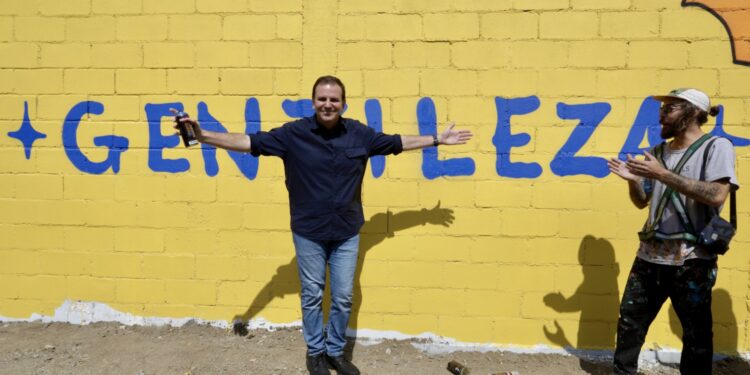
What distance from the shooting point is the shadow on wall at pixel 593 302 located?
3.73 metres

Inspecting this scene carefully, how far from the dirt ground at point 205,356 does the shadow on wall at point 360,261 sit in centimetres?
15

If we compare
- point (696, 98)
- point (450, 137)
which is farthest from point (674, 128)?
point (450, 137)

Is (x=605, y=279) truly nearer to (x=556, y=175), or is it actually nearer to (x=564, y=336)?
(x=564, y=336)

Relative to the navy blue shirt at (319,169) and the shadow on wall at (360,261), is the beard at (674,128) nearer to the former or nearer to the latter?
the shadow on wall at (360,261)

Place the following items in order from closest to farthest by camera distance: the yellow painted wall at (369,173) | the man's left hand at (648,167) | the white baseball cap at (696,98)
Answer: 1. the man's left hand at (648,167)
2. the white baseball cap at (696,98)
3. the yellow painted wall at (369,173)

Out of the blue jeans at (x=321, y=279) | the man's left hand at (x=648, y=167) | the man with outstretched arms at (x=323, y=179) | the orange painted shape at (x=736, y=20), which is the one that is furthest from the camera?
the orange painted shape at (x=736, y=20)

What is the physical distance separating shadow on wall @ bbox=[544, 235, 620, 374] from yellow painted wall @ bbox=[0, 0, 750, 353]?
0.01 meters

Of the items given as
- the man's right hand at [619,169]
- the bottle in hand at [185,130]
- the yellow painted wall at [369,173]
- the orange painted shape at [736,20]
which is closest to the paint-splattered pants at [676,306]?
the man's right hand at [619,169]

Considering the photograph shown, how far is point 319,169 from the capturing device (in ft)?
10.2

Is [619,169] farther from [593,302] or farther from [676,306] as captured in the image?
[593,302]

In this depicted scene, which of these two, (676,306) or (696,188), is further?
(676,306)

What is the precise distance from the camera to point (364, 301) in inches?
154

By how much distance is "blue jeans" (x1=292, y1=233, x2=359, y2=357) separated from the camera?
126 inches

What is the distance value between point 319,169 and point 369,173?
2.54ft
